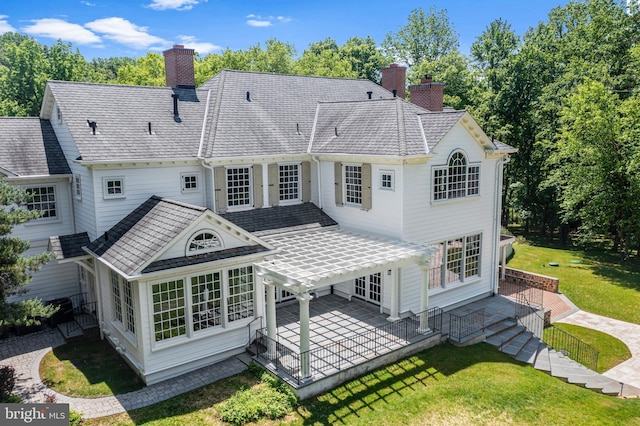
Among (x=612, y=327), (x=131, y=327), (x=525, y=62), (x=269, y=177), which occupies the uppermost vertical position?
(x=525, y=62)

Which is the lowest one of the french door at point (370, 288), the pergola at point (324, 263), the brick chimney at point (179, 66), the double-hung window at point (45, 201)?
the french door at point (370, 288)

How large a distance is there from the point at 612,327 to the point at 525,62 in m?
24.6

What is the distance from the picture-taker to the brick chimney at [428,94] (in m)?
25.8

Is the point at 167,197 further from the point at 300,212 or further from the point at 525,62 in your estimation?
the point at 525,62

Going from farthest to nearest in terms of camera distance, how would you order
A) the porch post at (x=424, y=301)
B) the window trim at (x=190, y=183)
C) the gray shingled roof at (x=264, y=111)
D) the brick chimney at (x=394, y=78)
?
the brick chimney at (x=394, y=78)
the gray shingled roof at (x=264, y=111)
the window trim at (x=190, y=183)
the porch post at (x=424, y=301)

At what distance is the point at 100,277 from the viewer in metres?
17.5

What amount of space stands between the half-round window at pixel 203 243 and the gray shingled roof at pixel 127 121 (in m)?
5.39

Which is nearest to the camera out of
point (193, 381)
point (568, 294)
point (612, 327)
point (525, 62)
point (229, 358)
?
point (193, 381)

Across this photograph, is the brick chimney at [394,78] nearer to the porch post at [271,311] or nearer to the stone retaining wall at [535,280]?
the stone retaining wall at [535,280]

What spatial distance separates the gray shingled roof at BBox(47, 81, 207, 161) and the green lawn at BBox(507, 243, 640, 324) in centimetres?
2204

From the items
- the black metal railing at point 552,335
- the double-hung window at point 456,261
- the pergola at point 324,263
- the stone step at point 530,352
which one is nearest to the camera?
the pergola at point 324,263

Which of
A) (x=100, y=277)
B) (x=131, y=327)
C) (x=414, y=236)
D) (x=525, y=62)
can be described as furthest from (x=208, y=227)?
(x=525, y=62)

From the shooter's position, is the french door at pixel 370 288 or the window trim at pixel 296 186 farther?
the window trim at pixel 296 186

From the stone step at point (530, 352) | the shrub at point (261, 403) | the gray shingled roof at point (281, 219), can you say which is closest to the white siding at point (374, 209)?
the gray shingled roof at point (281, 219)
